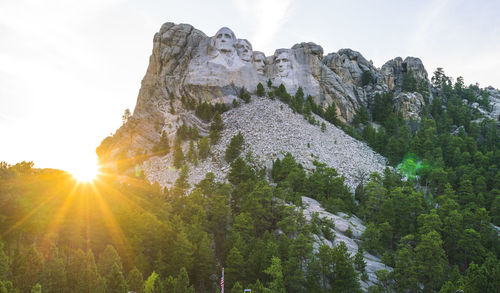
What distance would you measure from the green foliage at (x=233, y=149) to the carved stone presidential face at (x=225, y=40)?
36.8m

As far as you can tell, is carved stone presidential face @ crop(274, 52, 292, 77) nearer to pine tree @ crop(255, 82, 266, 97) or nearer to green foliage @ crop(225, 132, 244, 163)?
pine tree @ crop(255, 82, 266, 97)

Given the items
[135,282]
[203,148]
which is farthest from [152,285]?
[203,148]

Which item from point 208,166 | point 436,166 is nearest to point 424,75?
point 436,166

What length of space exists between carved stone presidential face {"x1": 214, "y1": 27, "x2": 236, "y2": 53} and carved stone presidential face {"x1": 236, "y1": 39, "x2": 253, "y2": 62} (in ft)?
5.86

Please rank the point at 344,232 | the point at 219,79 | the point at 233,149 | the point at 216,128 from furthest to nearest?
the point at 219,79 → the point at 216,128 → the point at 233,149 → the point at 344,232

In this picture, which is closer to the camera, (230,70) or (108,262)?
(108,262)

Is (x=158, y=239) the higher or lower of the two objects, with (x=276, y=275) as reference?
higher

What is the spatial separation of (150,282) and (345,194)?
120ft

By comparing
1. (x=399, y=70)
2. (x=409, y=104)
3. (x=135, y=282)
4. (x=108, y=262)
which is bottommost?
(x=135, y=282)

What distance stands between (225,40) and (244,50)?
19.5 feet

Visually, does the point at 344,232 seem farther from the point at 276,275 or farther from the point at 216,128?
the point at 216,128

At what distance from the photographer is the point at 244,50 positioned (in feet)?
359

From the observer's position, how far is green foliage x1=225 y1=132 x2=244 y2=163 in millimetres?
76062

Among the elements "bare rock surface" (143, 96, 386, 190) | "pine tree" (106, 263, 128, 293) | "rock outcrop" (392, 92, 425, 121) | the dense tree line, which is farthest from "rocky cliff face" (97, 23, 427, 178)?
"pine tree" (106, 263, 128, 293)
